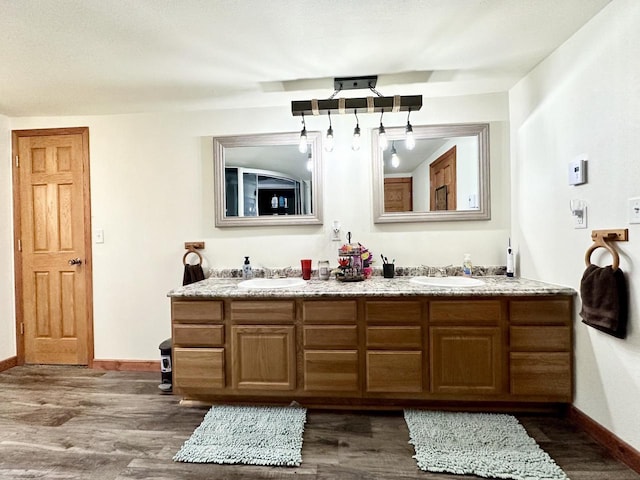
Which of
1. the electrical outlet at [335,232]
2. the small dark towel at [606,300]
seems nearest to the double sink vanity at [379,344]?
the small dark towel at [606,300]

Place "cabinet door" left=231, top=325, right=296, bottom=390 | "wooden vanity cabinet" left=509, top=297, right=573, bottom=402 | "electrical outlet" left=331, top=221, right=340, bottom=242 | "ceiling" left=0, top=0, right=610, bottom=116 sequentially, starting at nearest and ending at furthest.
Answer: "ceiling" left=0, top=0, right=610, bottom=116 → "wooden vanity cabinet" left=509, top=297, right=573, bottom=402 → "cabinet door" left=231, top=325, right=296, bottom=390 → "electrical outlet" left=331, top=221, right=340, bottom=242

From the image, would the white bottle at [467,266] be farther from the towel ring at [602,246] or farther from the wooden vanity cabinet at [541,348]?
the towel ring at [602,246]

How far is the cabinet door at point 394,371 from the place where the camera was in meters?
1.90

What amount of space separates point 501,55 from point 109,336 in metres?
3.67

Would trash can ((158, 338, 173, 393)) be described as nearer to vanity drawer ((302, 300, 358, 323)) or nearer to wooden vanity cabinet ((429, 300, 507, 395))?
vanity drawer ((302, 300, 358, 323))

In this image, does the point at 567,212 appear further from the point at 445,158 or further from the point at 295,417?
the point at 295,417

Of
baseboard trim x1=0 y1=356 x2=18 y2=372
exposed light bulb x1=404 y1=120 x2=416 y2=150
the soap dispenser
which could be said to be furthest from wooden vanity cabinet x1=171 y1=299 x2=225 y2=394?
baseboard trim x1=0 y1=356 x2=18 y2=372

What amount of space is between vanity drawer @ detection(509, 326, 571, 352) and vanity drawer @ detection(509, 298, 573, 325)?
4 cm

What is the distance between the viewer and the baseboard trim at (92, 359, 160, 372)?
8.71 feet

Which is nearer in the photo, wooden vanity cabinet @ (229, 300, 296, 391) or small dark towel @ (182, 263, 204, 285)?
wooden vanity cabinet @ (229, 300, 296, 391)

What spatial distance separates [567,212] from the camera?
1.85 metres

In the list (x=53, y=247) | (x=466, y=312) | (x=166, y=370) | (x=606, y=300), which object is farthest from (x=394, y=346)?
(x=53, y=247)

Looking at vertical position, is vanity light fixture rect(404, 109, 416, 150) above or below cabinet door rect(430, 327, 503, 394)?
above

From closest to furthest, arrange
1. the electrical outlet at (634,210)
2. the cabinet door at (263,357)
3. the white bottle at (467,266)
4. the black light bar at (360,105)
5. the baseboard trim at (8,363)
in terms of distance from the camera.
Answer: the electrical outlet at (634,210) < the cabinet door at (263,357) < the black light bar at (360,105) < the white bottle at (467,266) < the baseboard trim at (8,363)
